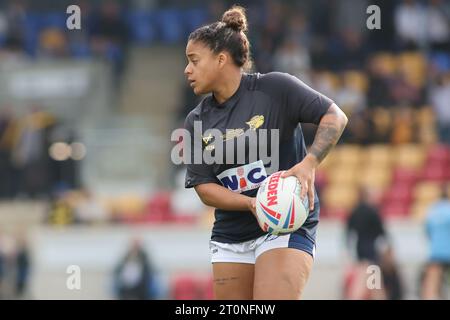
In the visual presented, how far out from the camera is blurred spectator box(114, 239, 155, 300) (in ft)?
50.3

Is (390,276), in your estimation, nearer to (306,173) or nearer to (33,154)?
(33,154)

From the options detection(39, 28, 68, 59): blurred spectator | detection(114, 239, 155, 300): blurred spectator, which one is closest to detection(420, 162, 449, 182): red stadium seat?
detection(114, 239, 155, 300): blurred spectator

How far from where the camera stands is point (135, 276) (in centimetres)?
1548

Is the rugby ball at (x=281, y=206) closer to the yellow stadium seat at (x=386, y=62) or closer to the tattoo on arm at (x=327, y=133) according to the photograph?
the tattoo on arm at (x=327, y=133)

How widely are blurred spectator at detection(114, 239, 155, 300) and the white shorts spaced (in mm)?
8380

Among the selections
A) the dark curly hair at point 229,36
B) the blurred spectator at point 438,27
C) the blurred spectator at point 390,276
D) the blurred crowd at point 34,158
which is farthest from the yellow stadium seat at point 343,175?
the dark curly hair at point 229,36

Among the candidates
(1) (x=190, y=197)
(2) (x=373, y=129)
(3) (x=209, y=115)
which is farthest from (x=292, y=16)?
(3) (x=209, y=115)

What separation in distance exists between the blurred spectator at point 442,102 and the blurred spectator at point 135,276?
514cm

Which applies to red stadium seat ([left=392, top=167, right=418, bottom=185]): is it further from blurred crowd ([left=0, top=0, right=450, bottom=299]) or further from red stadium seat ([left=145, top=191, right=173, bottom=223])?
red stadium seat ([left=145, top=191, right=173, bottom=223])

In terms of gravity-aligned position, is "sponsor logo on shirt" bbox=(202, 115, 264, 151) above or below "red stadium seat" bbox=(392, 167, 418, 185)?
above

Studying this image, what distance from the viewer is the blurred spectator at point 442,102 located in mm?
17766

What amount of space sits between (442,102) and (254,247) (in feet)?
39.5

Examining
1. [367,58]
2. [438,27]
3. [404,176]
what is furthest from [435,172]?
[438,27]

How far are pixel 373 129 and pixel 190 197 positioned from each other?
10.1 ft
